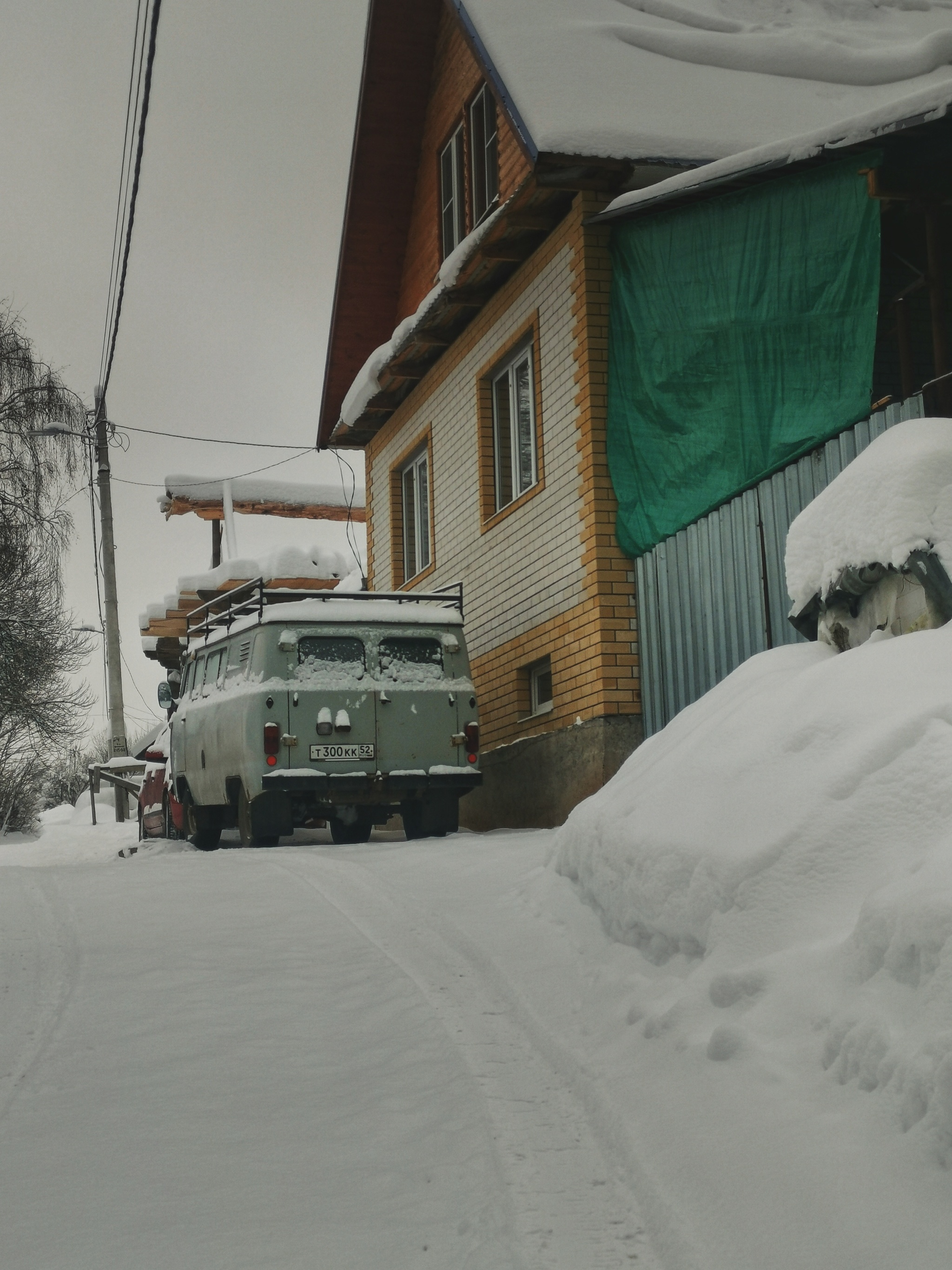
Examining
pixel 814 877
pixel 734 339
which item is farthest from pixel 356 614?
pixel 814 877

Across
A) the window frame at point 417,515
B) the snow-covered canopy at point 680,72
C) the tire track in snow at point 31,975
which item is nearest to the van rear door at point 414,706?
the tire track in snow at point 31,975

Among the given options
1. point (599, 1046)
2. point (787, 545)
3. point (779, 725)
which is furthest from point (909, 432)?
point (599, 1046)

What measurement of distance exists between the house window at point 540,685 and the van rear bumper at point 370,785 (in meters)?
1.82

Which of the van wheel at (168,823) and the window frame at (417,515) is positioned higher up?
the window frame at (417,515)

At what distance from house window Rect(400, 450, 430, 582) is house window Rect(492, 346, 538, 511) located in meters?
2.27

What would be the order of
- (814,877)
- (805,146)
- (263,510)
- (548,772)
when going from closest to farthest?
(814,877) → (805,146) → (548,772) → (263,510)

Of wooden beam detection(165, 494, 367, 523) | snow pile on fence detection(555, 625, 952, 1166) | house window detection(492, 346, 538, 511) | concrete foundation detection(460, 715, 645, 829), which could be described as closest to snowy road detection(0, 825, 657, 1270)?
snow pile on fence detection(555, 625, 952, 1166)

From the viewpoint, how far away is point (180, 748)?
15461 millimetres

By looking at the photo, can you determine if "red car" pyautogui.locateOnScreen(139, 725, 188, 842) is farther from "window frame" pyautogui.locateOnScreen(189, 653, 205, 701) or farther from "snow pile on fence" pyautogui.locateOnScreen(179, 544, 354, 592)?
"snow pile on fence" pyautogui.locateOnScreen(179, 544, 354, 592)

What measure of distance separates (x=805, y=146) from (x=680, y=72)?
4.22 m

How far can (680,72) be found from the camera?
46.1 feet

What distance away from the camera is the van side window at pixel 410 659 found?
13336mm

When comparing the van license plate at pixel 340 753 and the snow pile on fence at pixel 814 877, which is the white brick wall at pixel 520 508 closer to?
the van license plate at pixel 340 753

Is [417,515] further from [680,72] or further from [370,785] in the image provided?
[680,72]
